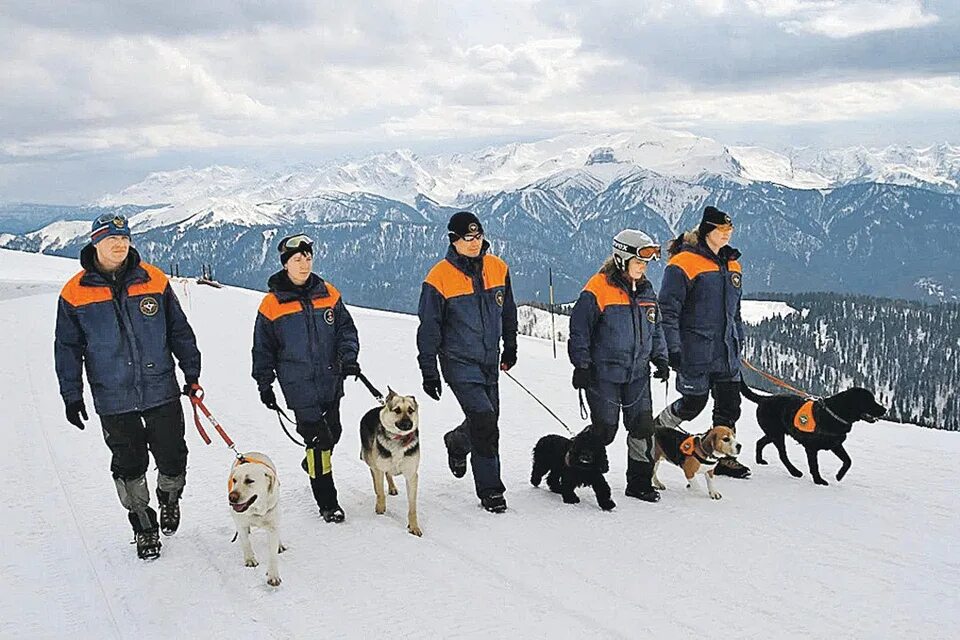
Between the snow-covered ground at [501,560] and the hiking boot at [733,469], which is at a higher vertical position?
the snow-covered ground at [501,560]

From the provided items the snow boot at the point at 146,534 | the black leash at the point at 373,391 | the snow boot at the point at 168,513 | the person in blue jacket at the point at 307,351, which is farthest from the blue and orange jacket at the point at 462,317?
the snow boot at the point at 146,534

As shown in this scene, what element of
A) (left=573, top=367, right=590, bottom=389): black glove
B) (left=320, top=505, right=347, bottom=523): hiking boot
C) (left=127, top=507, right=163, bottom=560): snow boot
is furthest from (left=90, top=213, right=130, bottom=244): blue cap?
(left=573, top=367, right=590, bottom=389): black glove

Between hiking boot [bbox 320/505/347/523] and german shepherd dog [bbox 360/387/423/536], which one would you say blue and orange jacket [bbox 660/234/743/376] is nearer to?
german shepherd dog [bbox 360/387/423/536]

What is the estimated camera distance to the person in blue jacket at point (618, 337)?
6840mm

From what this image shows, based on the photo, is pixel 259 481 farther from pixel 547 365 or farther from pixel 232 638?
pixel 547 365

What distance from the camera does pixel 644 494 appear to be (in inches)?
286

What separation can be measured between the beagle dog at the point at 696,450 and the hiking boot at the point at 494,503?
5.62 ft

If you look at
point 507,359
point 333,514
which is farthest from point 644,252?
point 333,514

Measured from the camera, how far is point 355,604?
4934 millimetres

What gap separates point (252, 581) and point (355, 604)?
880mm

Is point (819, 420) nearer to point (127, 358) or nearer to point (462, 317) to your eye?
point (462, 317)

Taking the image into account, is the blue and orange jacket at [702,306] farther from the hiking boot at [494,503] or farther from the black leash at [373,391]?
the black leash at [373,391]

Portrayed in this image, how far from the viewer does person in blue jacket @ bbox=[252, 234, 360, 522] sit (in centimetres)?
632

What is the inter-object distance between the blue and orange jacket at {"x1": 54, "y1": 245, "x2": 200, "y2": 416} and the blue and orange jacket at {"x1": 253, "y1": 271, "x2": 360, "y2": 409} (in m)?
0.89
